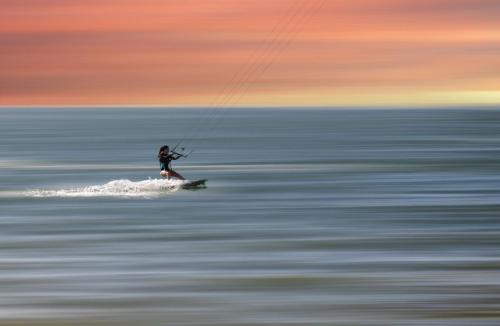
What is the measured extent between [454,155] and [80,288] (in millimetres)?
54573

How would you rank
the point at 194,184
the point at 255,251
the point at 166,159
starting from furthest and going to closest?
1. the point at 194,184
2. the point at 166,159
3. the point at 255,251

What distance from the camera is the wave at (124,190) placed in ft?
136

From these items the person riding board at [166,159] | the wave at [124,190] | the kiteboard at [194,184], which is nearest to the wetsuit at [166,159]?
the person riding board at [166,159]

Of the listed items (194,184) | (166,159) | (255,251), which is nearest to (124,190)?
(194,184)

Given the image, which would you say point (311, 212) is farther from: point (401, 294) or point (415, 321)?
point (415, 321)

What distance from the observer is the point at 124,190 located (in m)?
42.7

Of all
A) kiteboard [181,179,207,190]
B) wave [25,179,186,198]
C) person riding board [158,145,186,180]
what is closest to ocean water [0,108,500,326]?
wave [25,179,186,198]

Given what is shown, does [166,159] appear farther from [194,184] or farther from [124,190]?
[124,190]

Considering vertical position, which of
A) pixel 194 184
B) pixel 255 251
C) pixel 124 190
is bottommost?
pixel 255 251

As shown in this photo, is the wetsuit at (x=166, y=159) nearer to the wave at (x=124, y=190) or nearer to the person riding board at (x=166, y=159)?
the person riding board at (x=166, y=159)

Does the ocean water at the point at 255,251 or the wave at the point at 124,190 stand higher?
the wave at the point at 124,190

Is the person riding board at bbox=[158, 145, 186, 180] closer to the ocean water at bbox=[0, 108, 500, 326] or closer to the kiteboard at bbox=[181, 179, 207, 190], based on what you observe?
the kiteboard at bbox=[181, 179, 207, 190]

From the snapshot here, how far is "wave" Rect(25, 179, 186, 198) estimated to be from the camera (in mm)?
41438

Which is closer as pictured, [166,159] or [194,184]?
[166,159]
